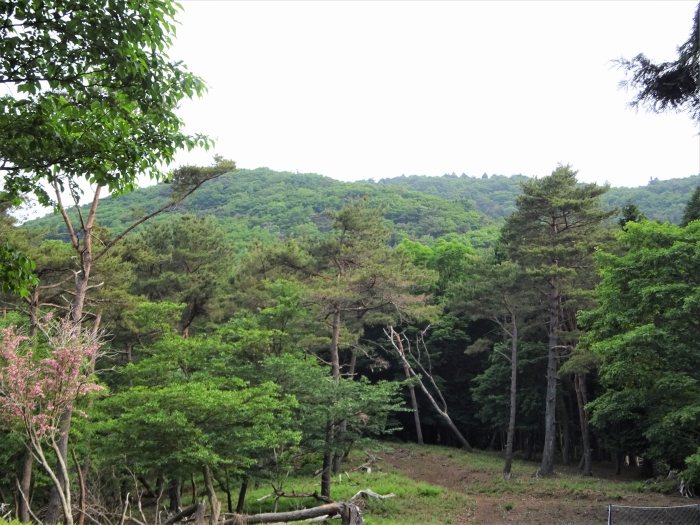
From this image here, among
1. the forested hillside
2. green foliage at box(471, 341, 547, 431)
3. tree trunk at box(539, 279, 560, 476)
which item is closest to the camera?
tree trunk at box(539, 279, 560, 476)

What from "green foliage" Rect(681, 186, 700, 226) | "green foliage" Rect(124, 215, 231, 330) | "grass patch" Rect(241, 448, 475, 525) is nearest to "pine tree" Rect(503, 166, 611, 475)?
"green foliage" Rect(681, 186, 700, 226)

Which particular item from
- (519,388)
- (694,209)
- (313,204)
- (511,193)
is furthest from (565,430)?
(511,193)

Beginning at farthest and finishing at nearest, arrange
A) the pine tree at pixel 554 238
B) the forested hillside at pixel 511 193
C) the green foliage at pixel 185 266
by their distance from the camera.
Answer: the forested hillside at pixel 511 193
the green foliage at pixel 185 266
the pine tree at pixel 554 238

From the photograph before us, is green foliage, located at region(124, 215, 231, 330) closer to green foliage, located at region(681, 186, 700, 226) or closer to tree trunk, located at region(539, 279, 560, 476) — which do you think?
tree trunk, located at region(539, 279, 560, 476)

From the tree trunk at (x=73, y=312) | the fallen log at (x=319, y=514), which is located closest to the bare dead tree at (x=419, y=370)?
the tree trunk at (x=73, y=312)

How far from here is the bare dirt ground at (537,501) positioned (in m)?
16.5

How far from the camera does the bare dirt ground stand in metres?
16.5

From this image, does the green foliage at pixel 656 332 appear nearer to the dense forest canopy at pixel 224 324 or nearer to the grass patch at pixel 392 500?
the dense forest canopy at pixel 224 324

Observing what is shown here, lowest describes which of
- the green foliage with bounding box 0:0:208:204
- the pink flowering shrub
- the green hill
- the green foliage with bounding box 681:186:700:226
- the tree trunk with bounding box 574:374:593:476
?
the tree trunk with bounding box 574:374:593:476

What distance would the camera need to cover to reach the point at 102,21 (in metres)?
4.27

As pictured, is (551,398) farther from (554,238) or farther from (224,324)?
(224,324)

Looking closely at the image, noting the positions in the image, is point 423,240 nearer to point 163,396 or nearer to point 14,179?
point 163,396

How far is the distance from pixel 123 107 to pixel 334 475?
71.1 ft

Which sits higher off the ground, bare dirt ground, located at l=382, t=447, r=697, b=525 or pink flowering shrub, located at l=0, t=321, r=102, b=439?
pink flowering shrub, located at l=0, t=321, r=102, b=439
